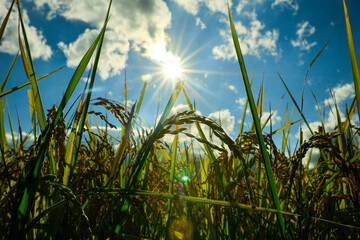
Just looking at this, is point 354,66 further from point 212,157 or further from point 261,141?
point 212,157

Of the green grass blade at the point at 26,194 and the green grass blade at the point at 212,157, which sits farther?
the green grass blade at the point at 212,157

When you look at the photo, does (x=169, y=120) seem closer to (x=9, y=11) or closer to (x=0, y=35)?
(x=0, y=35)

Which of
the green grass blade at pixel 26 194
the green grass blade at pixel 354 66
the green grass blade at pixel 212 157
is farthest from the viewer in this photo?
the green grass blade at pixel 212 157

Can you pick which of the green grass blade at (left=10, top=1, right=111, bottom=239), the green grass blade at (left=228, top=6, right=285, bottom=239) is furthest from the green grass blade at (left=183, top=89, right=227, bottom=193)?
the green grass blade at (left=10, top=1, right=111, bottom=239)

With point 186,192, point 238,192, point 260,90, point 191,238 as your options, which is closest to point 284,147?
point 260,90

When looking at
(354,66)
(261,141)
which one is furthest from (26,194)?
(354,66)

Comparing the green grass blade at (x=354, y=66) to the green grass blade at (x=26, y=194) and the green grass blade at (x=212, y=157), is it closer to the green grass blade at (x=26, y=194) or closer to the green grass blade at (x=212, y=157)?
the green grass blade at (x=212, y=157)

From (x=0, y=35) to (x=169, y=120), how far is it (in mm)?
903

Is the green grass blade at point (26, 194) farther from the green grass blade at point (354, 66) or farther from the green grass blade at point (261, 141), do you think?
the green grass blade at point (354, 66)

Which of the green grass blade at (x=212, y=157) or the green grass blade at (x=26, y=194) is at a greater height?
the green grass blade at (x=212, y=157)

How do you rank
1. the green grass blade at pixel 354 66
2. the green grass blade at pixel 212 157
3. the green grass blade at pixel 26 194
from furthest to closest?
the green grass blade at pixel 212 157 < the green grass blade at pixel 354 66 < the green grass blade at pixel 26 194

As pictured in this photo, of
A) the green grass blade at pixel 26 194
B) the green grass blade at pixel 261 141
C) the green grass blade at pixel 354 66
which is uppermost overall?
the green grass blade at pixel 354 66

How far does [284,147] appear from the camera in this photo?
→ 2.19m

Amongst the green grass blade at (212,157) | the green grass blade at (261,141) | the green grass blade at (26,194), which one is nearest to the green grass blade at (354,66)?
the green grass blade at (261,141)
